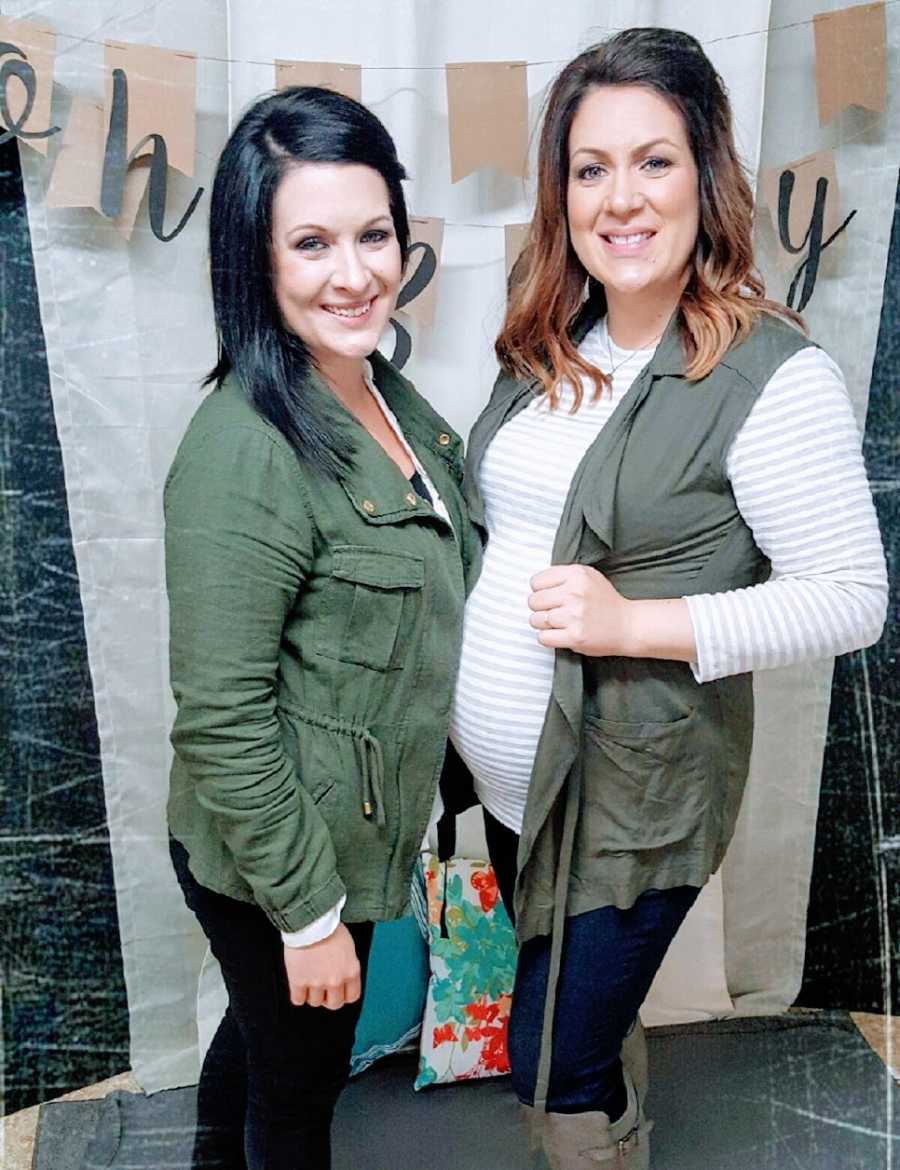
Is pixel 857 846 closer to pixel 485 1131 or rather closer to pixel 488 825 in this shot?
pixel 485 1131

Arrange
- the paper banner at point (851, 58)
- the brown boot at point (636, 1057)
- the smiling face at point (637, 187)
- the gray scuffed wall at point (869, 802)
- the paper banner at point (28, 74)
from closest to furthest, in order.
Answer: the smiling face at point (637, 187)
the brown boot at point (636, 1057)
the paper banner at point (28, 74)
the paper banner at point (851, 58)
the gray scuffed wall at point (869, 802)

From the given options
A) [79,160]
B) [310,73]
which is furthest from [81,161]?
[310,73]

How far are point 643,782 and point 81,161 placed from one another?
942 millimetres

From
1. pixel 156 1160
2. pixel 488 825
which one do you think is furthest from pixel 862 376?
pixel 156 1160

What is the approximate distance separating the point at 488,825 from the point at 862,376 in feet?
2.66

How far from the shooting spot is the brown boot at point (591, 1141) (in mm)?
1128

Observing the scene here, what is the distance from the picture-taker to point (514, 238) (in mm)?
1523

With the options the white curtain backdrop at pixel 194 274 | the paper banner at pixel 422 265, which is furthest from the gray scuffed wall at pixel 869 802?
the paper banner at pixel 422 265

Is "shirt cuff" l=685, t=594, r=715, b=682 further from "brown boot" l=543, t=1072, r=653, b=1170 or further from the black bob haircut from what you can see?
"brown boot" l=543, t=1072, r=653, b=1170

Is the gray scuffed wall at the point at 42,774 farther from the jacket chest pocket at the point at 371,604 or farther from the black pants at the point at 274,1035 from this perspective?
the jacket chest pocket at the point at 371,604

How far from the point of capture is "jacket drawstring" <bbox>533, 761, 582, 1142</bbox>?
109 centimetres

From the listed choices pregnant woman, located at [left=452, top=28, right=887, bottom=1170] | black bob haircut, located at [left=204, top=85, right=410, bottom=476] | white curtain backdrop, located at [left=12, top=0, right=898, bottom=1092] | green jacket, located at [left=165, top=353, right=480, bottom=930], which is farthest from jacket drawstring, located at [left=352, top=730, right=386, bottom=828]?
white curtain backdrop, located at [left=12, top=0, right=898, bottom=1092]

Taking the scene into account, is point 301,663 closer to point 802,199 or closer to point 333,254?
point 333,254

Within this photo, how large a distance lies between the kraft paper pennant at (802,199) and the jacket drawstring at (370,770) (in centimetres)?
89
